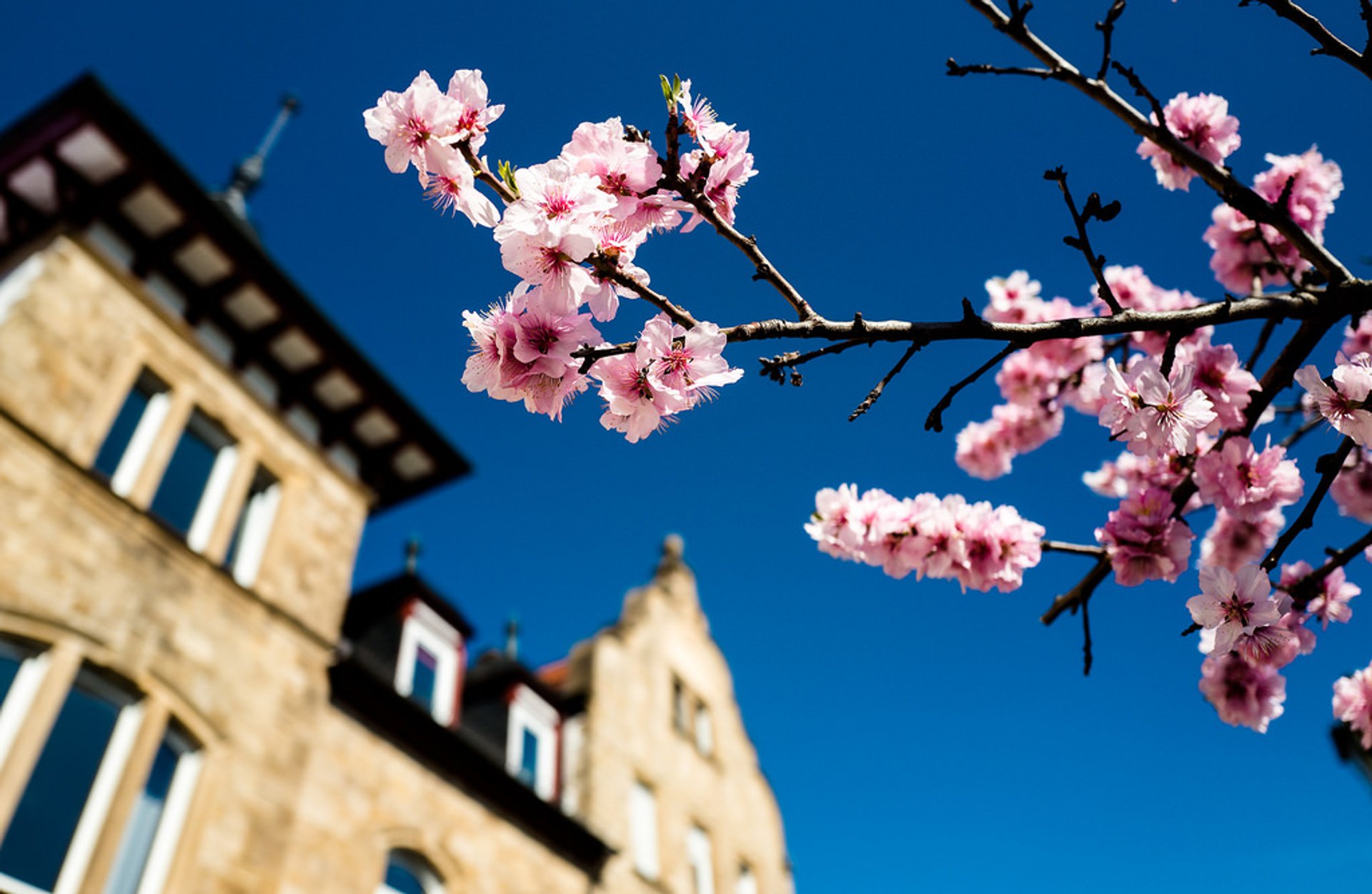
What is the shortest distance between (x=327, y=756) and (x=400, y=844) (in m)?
1.23

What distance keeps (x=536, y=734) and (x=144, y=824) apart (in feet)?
21.3

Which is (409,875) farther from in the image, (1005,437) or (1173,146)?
(1173,146)

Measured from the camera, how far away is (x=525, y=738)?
12.8 metres

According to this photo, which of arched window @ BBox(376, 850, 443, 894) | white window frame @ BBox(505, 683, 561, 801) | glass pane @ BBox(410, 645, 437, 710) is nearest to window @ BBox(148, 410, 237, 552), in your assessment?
glass pane @ BBox(410, 645, 437, 710)

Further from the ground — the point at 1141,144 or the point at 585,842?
the point at 585,842

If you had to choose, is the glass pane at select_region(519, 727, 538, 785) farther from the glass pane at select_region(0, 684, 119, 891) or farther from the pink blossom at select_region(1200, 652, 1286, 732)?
the pink blossom at select_region(1200, 652, 1286, 732)

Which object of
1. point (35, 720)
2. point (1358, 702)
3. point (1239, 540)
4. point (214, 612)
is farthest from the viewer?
point (214, 612)

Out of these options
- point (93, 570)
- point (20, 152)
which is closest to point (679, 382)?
point (93, 570)

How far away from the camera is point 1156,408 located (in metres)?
2.78

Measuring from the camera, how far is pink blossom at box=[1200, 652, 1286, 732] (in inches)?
162

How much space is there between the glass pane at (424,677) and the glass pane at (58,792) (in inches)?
166

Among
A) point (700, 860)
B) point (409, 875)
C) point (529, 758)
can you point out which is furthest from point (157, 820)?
point (700, 860)

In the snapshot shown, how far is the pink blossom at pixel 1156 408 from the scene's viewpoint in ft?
8.98

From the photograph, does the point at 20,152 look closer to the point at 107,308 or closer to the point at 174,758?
the point at 107,308
